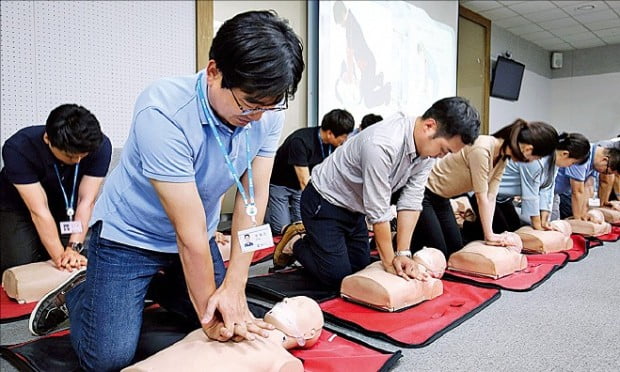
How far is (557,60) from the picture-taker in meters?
2.25

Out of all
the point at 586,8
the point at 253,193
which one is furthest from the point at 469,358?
the point at 586,8

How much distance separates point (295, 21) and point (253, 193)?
2.77m

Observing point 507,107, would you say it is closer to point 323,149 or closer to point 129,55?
point 323,149

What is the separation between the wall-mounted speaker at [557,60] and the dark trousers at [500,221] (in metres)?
0.80

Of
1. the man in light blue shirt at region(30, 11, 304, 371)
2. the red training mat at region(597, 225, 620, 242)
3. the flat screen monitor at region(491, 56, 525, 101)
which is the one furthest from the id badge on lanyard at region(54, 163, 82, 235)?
the red training mat at region(597, 225, 620, 242)

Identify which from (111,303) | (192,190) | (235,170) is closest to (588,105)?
(235,170)

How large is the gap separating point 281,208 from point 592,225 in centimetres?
191

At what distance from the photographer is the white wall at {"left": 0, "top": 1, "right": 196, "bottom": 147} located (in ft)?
7.80

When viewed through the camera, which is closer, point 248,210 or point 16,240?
point 248,210

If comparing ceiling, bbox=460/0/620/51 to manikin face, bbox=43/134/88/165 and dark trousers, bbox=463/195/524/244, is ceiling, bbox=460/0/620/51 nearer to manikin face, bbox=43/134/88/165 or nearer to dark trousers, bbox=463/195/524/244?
dark trousers, bbox=463/195/524/244

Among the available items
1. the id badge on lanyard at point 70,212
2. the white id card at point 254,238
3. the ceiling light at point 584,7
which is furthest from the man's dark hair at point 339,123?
the white id card at point 254,238

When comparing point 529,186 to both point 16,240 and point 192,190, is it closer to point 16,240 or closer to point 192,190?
point 192,190

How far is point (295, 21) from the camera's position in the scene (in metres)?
3.64

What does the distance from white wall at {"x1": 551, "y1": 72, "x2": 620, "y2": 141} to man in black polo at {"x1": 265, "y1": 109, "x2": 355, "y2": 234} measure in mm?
1108
